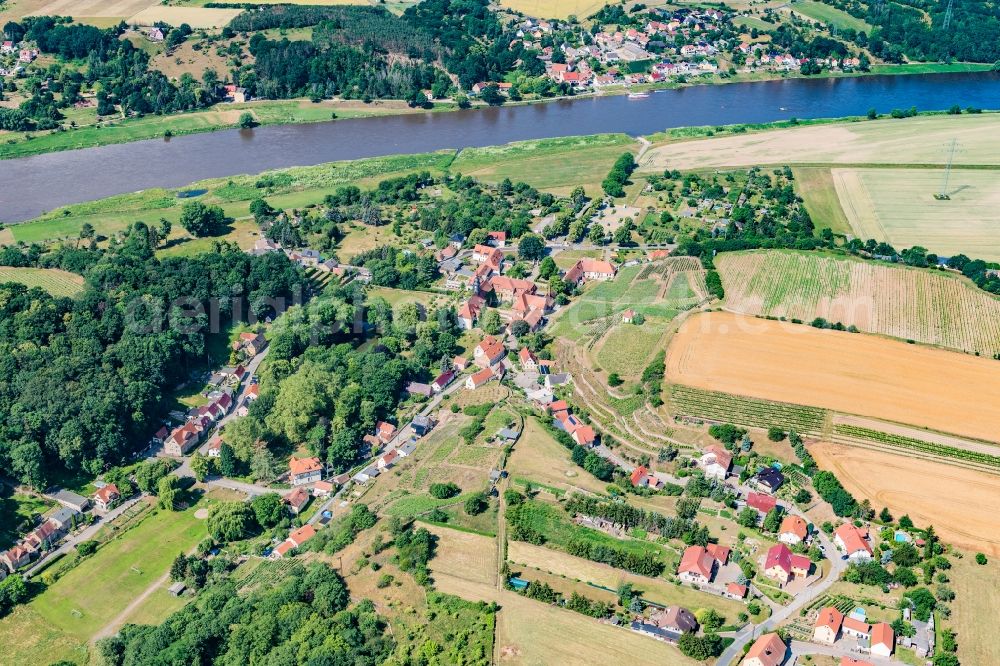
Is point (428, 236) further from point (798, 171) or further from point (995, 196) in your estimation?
point (995, 196)

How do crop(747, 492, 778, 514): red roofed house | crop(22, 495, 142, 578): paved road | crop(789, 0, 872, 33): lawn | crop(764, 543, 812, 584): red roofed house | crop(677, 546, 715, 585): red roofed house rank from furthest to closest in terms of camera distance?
crop(789, 0, 872, 33): lawn, crop(22, 495, 142, 578): paved road, crop(747, 492, 778, 514): red roofed house, crop(764, 543, 812, 584): red roofed house, crop(677, 546, 715, 585): red roofed house

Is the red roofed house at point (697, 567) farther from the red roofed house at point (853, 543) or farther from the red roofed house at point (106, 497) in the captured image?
the red roofed house at point (106, 497)

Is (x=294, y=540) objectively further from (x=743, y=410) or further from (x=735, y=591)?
(x=743, y=410)

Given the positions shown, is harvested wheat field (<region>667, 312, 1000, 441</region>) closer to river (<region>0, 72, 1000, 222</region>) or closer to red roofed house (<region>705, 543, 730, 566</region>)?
red roofed house (<region>705, 543, 730, 566</region>)

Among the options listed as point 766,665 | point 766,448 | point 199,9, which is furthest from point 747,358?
point 199,9

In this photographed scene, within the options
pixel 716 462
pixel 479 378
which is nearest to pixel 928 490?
pixel 716 462

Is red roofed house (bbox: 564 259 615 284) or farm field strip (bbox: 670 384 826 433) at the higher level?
red roofed house (bbox: 564 259 615 284)

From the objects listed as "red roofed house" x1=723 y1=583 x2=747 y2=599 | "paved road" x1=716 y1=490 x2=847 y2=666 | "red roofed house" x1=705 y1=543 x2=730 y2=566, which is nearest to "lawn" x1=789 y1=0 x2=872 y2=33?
"paved road" x1=716 y1=490 x2=847 y2=666
